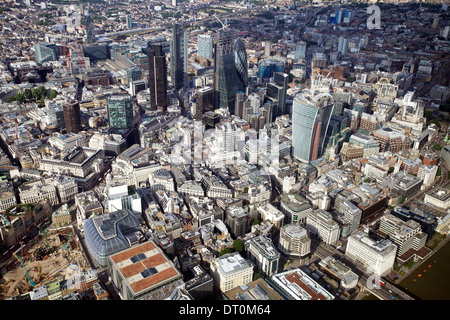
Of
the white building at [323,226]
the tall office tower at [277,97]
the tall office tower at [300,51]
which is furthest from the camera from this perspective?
the tall office tower at [300,51]

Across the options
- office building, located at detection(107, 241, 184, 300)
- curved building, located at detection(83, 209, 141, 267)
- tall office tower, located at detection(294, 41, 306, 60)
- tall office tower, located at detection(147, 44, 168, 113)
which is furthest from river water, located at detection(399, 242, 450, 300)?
tall office tower, located at detection(294, 41, 306, 60)

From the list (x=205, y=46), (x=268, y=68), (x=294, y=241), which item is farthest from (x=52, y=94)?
(x=294, y=241)

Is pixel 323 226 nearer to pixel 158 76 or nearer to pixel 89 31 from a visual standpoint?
pixel 158 76

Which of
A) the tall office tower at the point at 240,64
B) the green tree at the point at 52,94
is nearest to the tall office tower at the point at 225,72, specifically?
the tall office tower at the point at 240,64

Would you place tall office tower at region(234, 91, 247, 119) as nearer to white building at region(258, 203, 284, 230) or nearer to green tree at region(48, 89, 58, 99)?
white building at region(258, 203, 284, 230)

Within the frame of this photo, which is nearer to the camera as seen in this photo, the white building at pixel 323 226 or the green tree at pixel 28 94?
the white building at pixel 323 226

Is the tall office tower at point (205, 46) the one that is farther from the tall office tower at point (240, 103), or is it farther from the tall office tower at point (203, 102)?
the tall office tower at point (240, 103)
